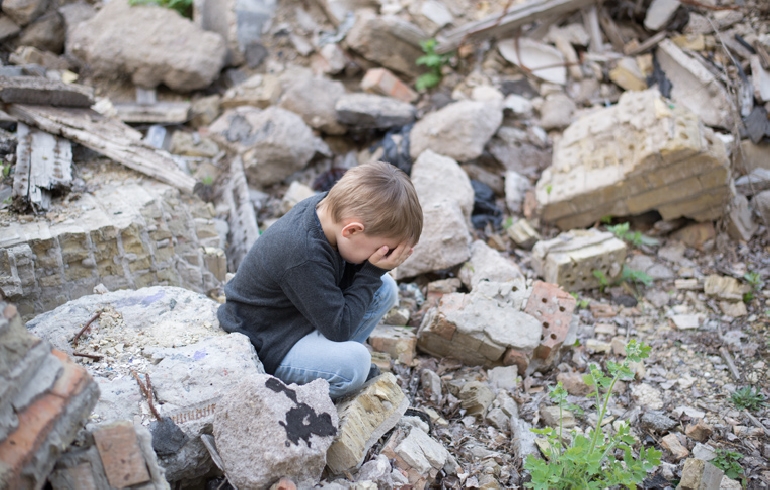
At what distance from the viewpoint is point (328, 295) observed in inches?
88.3

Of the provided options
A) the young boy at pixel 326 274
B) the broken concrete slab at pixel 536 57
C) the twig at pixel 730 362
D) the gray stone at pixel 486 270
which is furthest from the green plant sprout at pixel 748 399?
the broken concrete slab at pixel 536 57

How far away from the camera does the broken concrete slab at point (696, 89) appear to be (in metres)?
4.99

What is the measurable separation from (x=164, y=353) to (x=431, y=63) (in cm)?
472

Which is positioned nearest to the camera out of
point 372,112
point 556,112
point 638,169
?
point 638,169

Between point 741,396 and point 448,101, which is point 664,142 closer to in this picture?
point 741,396

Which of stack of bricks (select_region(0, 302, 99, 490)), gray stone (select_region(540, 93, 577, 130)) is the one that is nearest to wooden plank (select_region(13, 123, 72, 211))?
stack of bricks (select_region(0, 302, 99, 490))

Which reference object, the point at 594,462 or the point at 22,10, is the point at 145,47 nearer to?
the point at 22,10

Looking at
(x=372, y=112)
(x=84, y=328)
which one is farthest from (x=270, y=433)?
(x=372, y=112)

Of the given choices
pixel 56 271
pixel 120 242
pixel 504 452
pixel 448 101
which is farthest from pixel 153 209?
pixel 448 101

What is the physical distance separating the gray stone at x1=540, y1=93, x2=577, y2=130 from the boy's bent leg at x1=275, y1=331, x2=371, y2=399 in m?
4.04

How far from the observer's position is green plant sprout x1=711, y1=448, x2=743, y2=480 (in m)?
2.48

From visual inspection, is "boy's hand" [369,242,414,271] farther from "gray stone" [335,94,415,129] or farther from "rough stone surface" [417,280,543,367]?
"gray stone" [335,94,415,129]

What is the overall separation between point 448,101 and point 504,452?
4097 millimetres

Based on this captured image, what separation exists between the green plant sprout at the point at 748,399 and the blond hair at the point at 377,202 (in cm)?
213
